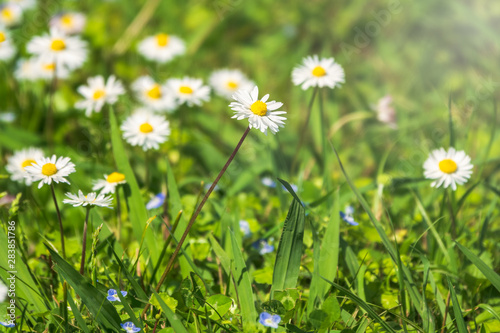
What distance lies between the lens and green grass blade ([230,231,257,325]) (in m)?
1.32

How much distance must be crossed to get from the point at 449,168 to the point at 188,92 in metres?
1.08

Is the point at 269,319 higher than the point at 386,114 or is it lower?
lower

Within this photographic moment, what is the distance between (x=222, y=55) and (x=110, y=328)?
2.55 metres

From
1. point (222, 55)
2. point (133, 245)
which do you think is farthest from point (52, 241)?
point (222, 55)

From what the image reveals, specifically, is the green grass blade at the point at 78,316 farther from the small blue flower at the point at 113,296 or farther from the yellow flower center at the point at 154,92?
the yellow flower center at the point at 154,92

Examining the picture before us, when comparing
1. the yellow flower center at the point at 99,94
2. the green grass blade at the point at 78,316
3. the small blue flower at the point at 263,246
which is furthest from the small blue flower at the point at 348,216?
the yellow flower center at the point at 99,94

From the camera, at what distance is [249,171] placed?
7.47 ft

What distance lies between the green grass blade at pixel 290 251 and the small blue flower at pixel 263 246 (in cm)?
20

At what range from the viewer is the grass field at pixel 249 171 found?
133 centimetres


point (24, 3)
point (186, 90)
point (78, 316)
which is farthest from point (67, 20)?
point (78, 316)

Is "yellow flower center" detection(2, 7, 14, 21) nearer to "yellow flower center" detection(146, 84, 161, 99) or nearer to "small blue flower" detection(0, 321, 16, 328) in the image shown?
"yellow flower center" detection(146, 84, 161, 99)

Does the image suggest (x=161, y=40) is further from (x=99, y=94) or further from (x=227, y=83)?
(x=99, y=94)

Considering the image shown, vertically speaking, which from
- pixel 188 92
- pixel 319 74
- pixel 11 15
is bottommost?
pixel 319 74

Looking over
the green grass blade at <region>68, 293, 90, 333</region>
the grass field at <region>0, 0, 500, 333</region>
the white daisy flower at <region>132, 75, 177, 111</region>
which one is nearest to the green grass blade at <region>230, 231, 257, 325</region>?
the grass field at <region>0, 0, 500, 333</region>
